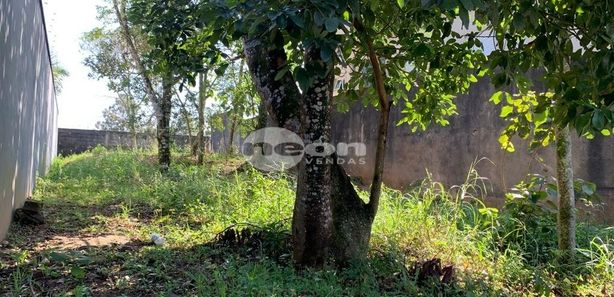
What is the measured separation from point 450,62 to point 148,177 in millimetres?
5414

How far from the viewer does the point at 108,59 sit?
10.4 m

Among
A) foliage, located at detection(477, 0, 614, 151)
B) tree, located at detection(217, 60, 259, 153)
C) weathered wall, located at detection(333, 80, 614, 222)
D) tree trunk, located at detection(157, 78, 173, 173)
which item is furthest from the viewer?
tree trunk, located at detection(157, 78, 173, 173)

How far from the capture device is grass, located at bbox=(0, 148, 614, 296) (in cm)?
267

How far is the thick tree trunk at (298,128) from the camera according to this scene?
10.3 feet

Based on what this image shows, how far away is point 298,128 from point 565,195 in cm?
221

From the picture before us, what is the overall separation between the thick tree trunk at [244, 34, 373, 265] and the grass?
0.64 feet

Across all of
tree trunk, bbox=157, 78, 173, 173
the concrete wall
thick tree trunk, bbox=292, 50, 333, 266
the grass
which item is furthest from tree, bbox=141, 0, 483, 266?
tree trunk, bbox=157, 78, 173, 173

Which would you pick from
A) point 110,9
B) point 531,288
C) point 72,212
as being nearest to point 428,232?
point 531,288

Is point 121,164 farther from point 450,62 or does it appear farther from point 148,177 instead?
point 450,62

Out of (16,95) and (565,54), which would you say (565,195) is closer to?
(565,54)

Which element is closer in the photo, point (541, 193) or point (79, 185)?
point (541, 193)

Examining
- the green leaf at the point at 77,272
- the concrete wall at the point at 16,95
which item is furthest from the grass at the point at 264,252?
the concrete wall at the point at 16,95

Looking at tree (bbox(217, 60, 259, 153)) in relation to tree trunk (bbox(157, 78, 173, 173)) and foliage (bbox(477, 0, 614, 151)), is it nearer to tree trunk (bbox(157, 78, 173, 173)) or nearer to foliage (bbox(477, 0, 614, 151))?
tree trunk (bbox(157, 78, 173, 173))

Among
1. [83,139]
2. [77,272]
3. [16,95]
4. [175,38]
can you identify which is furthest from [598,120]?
[83,139]
